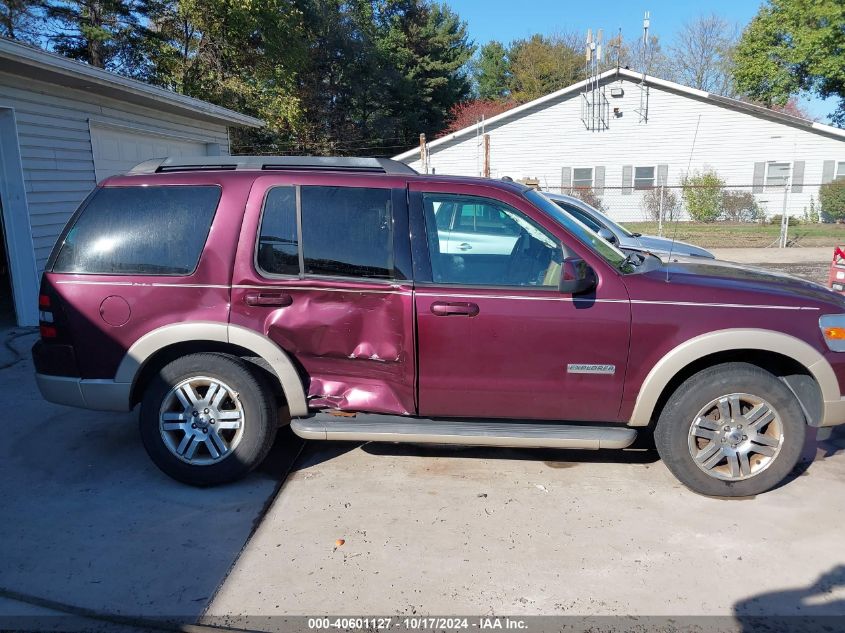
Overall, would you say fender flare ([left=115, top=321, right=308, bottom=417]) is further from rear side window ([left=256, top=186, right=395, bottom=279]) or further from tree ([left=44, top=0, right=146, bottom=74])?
tree ([left=44, top=0, right=146, bottom=74])

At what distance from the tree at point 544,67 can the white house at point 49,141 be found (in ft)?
125

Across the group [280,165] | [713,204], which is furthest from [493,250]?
[713,204]

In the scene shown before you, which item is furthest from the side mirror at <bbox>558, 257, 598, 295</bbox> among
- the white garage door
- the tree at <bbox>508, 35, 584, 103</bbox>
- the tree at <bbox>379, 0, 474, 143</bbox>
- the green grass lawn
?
the tree at <bbox>508, 35, 584, 103</bbox>

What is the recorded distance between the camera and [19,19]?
73.5ft

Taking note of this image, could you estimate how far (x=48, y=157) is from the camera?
8.71 meters

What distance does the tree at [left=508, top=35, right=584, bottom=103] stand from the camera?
4483cm

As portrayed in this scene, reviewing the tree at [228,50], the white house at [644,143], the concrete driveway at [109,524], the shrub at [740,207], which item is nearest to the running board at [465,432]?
the concrete driveway at [109,524]

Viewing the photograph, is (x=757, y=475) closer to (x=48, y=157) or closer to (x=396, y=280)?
(x=396, y=280)

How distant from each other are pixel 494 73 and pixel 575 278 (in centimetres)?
4906

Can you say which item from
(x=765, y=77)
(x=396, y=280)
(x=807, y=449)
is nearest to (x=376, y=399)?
(x=396, y=280)

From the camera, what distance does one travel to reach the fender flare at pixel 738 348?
367 centimetres

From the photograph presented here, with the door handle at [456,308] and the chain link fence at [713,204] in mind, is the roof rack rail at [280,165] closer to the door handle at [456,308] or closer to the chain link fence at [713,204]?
the door handle at [456,308]

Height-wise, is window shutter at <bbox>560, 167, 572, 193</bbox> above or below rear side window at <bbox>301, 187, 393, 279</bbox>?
above

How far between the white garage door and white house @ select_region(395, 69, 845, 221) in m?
13.9
